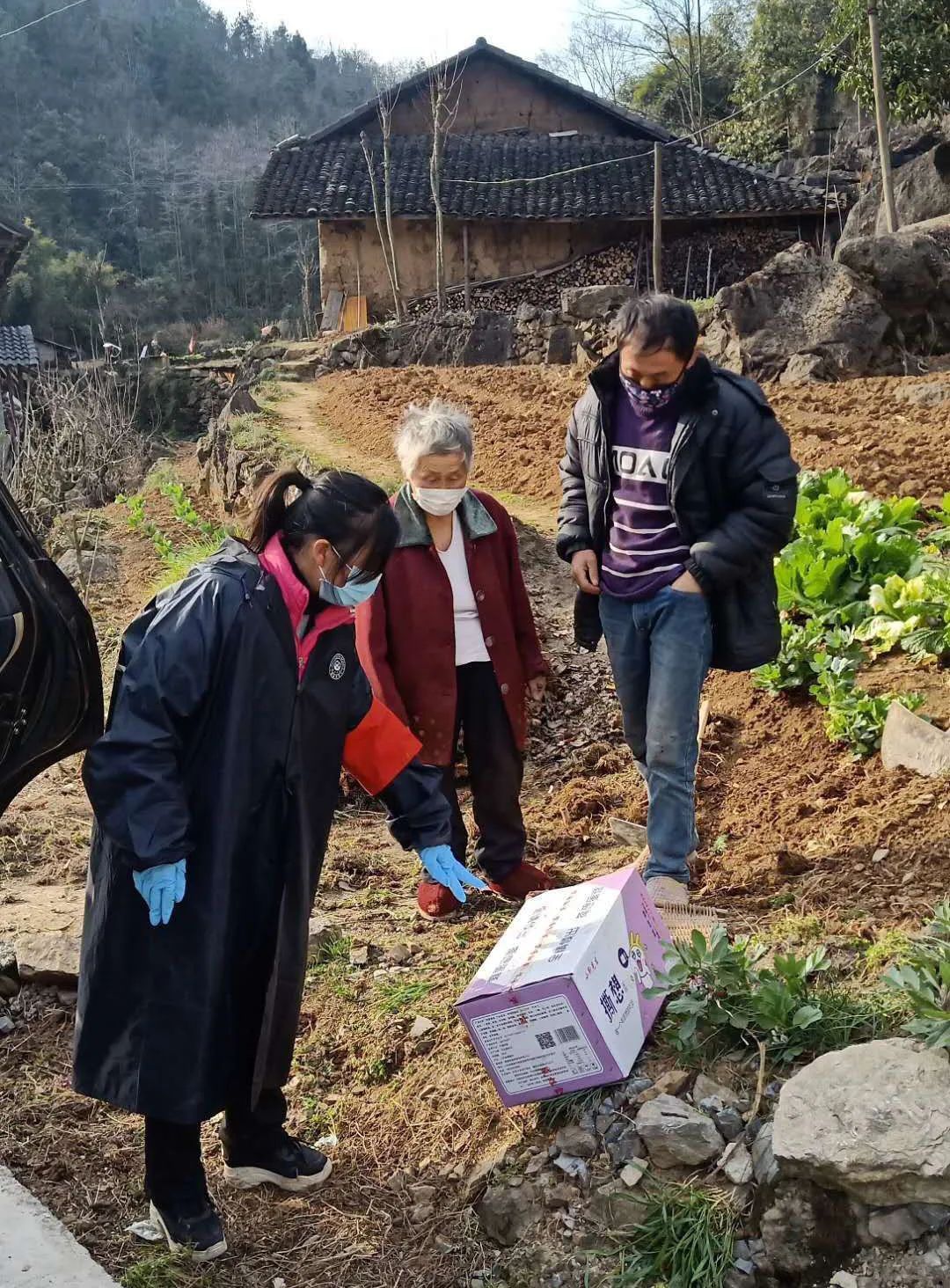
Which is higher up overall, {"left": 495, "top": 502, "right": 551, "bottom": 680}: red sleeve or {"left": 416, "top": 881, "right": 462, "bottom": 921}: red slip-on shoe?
{"left": 495, "top": 502, "right": 551, "bottom": 680}: red sleeve

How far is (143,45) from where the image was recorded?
72.3 metres

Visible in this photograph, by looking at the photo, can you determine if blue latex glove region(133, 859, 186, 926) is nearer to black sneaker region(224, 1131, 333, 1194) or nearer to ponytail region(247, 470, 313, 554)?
ponytail region(247, 470, 313, 554)

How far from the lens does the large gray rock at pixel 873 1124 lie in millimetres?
2186

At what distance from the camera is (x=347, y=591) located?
7.92 feet

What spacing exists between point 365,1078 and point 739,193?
899 inches

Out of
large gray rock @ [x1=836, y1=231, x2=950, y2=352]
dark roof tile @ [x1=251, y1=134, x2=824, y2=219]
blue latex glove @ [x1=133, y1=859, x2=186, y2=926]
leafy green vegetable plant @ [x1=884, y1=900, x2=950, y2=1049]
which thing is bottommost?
leafy green vegetable plant @ [x1=884, y1=900, x2=950, y2=1049]

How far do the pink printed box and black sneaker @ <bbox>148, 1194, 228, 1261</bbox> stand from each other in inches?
25.6

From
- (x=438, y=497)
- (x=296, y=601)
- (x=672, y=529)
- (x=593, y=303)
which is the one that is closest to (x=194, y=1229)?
(x=296, y=601)

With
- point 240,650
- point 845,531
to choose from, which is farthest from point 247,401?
point 240,650

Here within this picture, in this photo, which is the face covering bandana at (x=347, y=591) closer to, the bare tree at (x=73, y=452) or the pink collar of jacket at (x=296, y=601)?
the pink collar of jacket at (x=296, y=601)

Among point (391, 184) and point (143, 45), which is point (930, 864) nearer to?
point (391, 184)

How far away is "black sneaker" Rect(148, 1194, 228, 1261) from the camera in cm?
250

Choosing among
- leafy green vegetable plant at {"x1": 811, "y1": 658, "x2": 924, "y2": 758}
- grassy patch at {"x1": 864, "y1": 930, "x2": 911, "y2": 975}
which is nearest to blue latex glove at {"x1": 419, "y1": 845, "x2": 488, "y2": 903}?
grassy patch at {"x1": 864, "y1": 930, "x2": 911, "y2": 975}

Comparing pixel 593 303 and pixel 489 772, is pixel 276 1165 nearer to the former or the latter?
pixel 489 772
